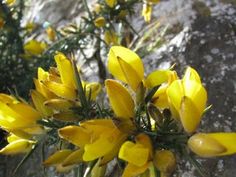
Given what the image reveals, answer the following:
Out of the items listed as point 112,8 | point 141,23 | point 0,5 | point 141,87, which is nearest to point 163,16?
point 141,23

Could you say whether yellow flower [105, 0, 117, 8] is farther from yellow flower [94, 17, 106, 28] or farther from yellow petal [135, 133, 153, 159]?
yellow petal [135, 133, 153, 159]

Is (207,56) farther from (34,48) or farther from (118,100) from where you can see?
(118,100)

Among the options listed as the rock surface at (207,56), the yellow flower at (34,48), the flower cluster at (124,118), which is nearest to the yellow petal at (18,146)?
the flower cluster at (124,118)

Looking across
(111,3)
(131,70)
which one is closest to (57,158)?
(131,70)

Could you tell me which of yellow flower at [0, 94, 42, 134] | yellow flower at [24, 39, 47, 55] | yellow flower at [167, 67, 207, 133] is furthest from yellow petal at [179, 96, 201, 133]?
yellow flower at [24, 39, 47, 55]

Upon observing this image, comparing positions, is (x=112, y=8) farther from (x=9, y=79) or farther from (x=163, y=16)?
(x=9, y=79)

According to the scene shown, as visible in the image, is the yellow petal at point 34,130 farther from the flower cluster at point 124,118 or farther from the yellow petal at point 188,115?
the yellow petal at point 188,115

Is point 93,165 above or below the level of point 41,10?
above
